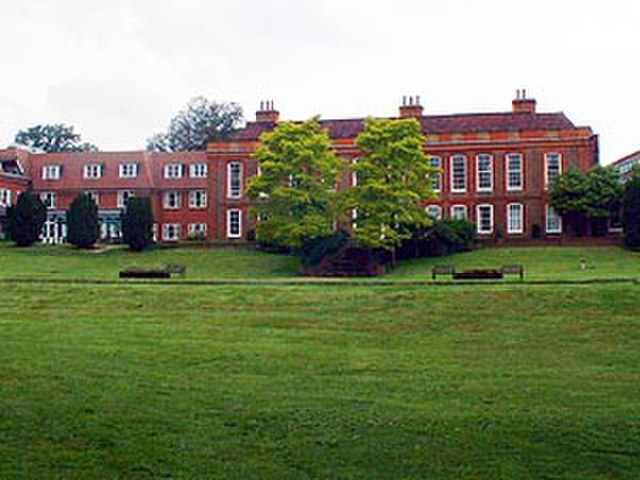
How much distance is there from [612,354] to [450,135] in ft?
143

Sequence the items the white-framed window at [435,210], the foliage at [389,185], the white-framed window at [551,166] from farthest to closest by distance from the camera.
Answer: the white-framed window at [435,210], the white-framed window at [551,166], the foliage at [389,185]

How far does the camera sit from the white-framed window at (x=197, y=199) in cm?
7538

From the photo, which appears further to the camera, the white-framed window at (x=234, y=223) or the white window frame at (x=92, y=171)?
the white window frame at (x=92, y=171)

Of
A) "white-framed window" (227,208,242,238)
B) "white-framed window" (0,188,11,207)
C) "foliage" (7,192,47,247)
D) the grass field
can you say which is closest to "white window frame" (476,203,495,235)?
"white-framed window" (227,208,242,238)

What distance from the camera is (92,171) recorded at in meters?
77.1

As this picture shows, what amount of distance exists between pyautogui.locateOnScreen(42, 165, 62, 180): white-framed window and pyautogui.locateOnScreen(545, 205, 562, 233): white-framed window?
38.3 meters

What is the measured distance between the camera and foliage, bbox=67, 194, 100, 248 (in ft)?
195

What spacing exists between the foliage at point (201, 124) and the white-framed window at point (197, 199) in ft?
61.3

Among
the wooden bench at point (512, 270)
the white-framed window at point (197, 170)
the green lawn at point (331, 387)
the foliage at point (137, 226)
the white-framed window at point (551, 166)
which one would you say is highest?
the white-framed window at point (197, 170)

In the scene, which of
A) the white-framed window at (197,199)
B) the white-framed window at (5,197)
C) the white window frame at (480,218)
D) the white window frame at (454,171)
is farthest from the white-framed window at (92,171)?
the white window frame at (480,218)

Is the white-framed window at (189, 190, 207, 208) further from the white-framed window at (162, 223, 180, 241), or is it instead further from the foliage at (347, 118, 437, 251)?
the foliage at (347, 118, 437, 251)

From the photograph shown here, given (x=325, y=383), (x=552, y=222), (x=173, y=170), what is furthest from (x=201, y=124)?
(x=325, y=383)

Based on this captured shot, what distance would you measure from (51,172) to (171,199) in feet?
32.6

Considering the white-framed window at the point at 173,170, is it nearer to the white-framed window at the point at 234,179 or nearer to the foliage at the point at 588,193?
the white-framed window at the point at 234,179
